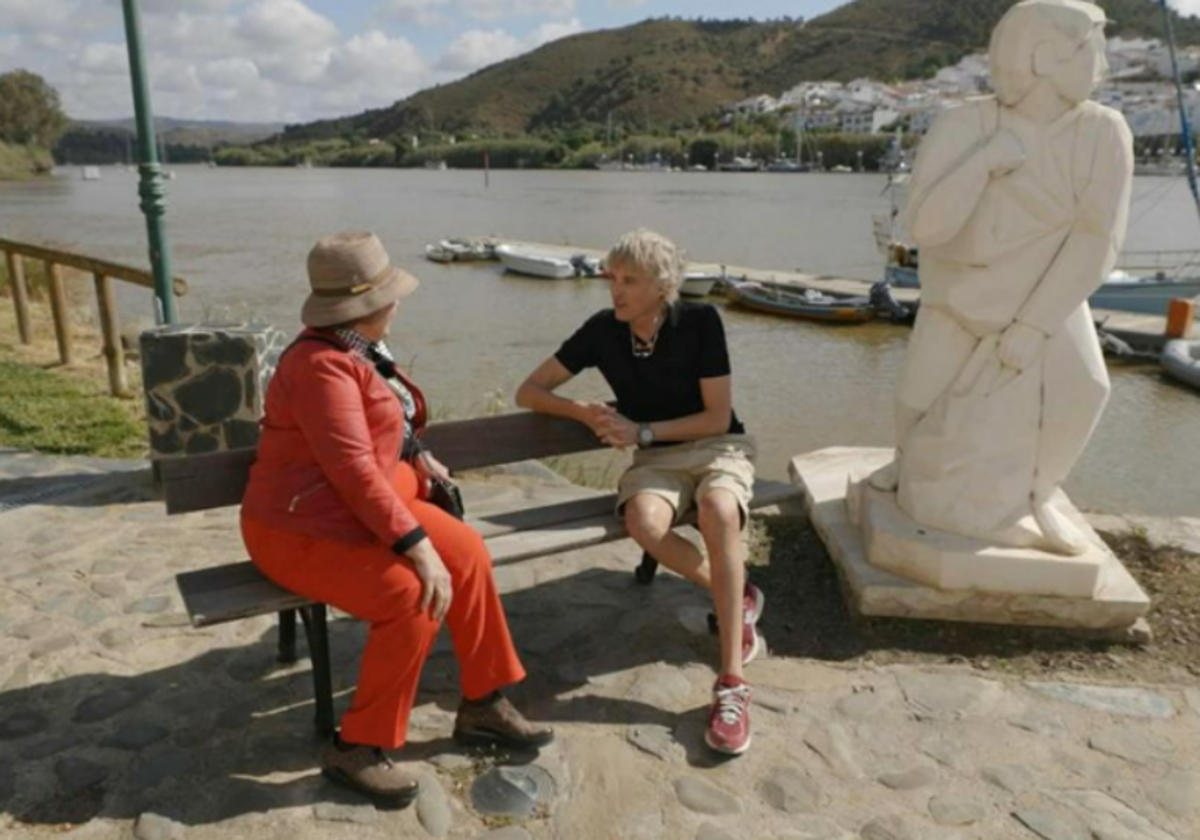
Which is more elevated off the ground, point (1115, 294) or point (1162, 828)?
point (1162, 828)

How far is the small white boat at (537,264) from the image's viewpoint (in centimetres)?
2700

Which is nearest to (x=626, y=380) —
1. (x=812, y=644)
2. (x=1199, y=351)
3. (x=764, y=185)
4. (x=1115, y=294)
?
(x=812, y=644)

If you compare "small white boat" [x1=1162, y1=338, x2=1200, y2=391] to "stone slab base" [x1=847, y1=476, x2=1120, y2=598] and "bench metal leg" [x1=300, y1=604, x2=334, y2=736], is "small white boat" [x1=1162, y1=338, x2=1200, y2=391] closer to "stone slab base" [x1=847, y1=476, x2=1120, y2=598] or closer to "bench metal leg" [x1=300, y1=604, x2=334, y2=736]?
"stone slab base" [x1=847, y1=476, x2=1120, y2=598]

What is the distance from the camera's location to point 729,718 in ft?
9.49

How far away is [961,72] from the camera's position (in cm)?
8875

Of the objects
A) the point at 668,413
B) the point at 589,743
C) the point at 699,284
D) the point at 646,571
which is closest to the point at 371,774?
the point at 589,743

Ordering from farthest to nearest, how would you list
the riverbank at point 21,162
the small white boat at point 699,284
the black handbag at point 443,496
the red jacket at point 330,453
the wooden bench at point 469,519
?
the riverbank at point 21,162 → the small white boat at point 699,284 → the black handbag at point 443,496 → the wooden bench at point 469,519 → the red jacket at point 330,453

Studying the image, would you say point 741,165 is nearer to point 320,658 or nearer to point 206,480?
point 206,480

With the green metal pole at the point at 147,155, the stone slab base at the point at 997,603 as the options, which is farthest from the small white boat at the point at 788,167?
the stone slab base at the point at 997,603

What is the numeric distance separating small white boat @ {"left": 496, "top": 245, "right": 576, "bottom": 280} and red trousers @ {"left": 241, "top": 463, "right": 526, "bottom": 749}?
2455 centimetres

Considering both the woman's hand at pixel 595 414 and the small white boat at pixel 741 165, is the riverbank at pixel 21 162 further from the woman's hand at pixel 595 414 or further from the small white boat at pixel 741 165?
the woman's hand at pixel 595 414

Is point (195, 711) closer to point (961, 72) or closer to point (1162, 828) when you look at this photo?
point (1162, 828)

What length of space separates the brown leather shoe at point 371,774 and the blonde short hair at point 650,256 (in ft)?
5.36

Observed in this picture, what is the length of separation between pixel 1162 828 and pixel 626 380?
79.1 inches
